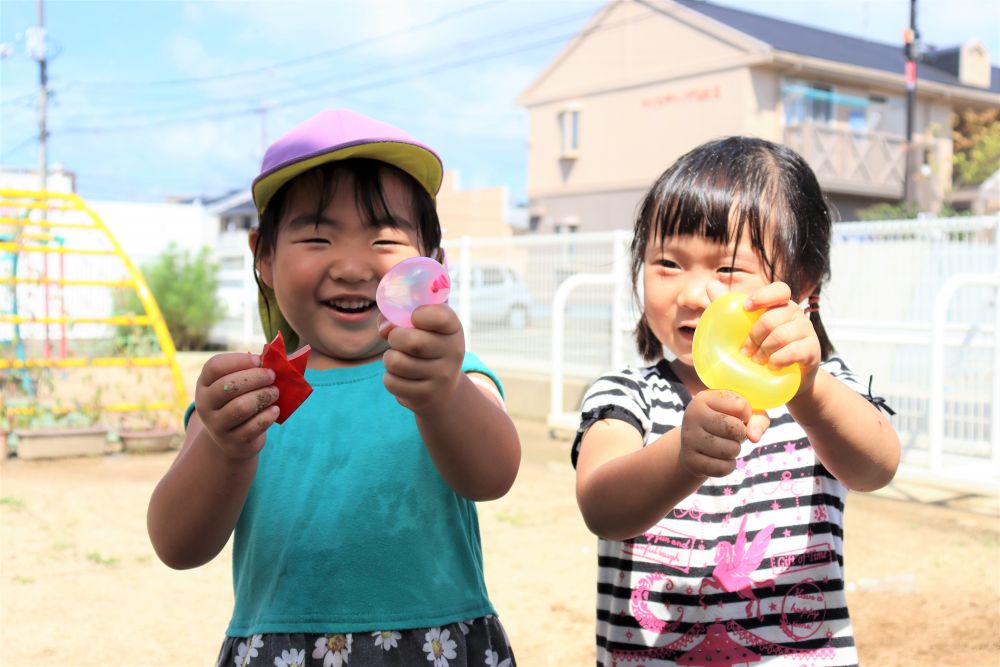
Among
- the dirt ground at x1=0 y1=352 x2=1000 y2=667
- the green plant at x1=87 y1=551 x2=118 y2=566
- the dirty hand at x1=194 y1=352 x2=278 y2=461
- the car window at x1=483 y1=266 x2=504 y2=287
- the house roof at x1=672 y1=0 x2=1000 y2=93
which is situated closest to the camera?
the dirty hand at x1=194 y1=352 x2=278 y2=461

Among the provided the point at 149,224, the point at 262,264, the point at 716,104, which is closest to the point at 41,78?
the point at 149,224

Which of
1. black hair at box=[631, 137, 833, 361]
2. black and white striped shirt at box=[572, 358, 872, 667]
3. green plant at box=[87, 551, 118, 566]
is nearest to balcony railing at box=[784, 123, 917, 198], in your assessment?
green plant at box=[87, 551, 118, 566]

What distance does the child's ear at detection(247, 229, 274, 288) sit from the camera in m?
1.74

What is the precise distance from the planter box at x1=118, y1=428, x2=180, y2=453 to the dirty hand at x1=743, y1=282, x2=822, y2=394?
21.8 feet

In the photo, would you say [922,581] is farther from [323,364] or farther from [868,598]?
[323,364]

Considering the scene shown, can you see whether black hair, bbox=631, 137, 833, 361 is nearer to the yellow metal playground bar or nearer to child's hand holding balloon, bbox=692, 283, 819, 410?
child's hand holding balloon, bbox=692, 283, 819, 410

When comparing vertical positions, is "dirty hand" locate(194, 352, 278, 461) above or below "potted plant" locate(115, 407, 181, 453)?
above

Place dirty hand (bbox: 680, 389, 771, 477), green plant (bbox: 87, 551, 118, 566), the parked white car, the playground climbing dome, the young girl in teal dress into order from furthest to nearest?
1. the parked white car
2. the playground climbing dome
3. green plant (bbox: 87, 551, 118, 566)
4. the young girl in teal dress
5. dirty hand (bbox: 680, 389, 771, 477)

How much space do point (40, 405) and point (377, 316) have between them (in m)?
6.61

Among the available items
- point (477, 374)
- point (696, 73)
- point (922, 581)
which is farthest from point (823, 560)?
point (696, 73)

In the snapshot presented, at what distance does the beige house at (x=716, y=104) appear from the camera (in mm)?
21484

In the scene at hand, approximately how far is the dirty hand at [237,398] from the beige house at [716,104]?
21.0m

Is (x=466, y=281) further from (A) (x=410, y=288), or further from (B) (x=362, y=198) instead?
(A) (x=410, y=288)

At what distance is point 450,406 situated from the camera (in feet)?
4.48
